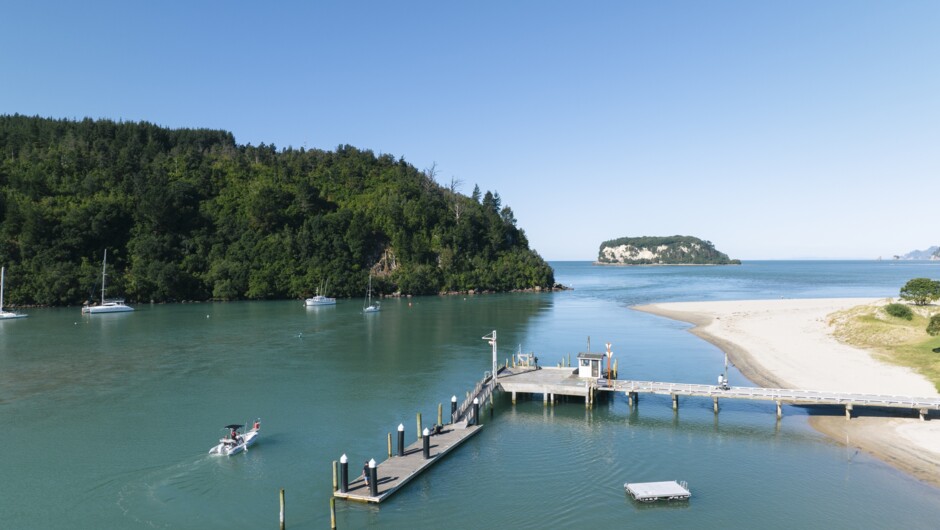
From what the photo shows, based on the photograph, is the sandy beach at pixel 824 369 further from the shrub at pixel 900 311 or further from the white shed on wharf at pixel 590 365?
the white shed on wharf at pixel 590 365

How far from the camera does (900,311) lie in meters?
68.7

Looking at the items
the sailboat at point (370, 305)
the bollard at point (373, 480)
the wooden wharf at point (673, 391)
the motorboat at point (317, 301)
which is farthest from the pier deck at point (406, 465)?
the motorboat at point (317, 301)

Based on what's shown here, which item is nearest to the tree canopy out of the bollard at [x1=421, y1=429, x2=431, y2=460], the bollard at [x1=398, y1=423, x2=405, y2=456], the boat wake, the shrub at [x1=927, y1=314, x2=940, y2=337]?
the shrub at [x1=927, y1=314, x2=940, y2=337]

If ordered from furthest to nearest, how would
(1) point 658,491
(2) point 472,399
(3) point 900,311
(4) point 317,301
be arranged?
1. (4) point 317,301
2. (3) point 900,311
3. (2) point 472,399
4. (1) point 658,491

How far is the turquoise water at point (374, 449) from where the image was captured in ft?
82.4

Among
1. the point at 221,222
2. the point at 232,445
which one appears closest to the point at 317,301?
the point at 221,222

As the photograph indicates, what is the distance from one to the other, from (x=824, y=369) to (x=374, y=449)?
141ft

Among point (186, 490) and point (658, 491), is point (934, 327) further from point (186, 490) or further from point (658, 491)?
point (186, 490)

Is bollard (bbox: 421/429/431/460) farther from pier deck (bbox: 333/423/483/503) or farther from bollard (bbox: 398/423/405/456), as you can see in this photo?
bollard (bbox: 398/423/405/456)

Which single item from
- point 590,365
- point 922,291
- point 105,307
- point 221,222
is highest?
point 221,222

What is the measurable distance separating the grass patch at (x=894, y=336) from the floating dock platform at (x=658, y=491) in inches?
1180

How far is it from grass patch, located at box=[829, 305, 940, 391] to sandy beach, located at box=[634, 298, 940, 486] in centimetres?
138

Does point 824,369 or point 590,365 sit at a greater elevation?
point 590,365

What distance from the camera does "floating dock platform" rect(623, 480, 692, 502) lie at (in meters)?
26.3
